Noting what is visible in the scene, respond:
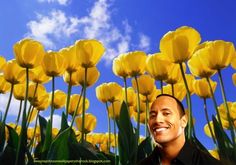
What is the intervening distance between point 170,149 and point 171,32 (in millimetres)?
1216

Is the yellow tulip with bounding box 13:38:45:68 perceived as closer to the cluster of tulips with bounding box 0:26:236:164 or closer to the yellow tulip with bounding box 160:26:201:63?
the cluster of tulips with bounding box 0:26:236:164

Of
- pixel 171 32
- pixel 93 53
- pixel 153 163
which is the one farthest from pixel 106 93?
pixel 153 163

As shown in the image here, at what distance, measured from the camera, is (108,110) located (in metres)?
3.93

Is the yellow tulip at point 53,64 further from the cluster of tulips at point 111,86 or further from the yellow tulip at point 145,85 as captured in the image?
the yellow tulip at point 145,85

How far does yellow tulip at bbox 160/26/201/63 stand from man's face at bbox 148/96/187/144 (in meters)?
0.89

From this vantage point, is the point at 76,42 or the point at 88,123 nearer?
the point at 76,42

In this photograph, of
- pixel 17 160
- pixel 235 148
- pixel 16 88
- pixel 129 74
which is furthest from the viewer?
pixel 16 88

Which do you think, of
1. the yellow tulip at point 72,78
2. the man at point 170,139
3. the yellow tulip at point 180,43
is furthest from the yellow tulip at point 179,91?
the man at point 170,139

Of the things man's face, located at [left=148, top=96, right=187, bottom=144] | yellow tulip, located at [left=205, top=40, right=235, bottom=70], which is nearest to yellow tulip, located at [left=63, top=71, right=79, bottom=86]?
yellow tulip, located at [left=205, top=40, right=235, bottom=70]

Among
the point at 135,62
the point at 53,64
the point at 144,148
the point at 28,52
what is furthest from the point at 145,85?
the point at 28,52

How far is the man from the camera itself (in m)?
2.01

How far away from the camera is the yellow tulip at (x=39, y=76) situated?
136 inches

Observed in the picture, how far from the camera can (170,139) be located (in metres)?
2.07

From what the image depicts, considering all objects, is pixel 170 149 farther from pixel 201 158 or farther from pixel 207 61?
pixel 207 61
